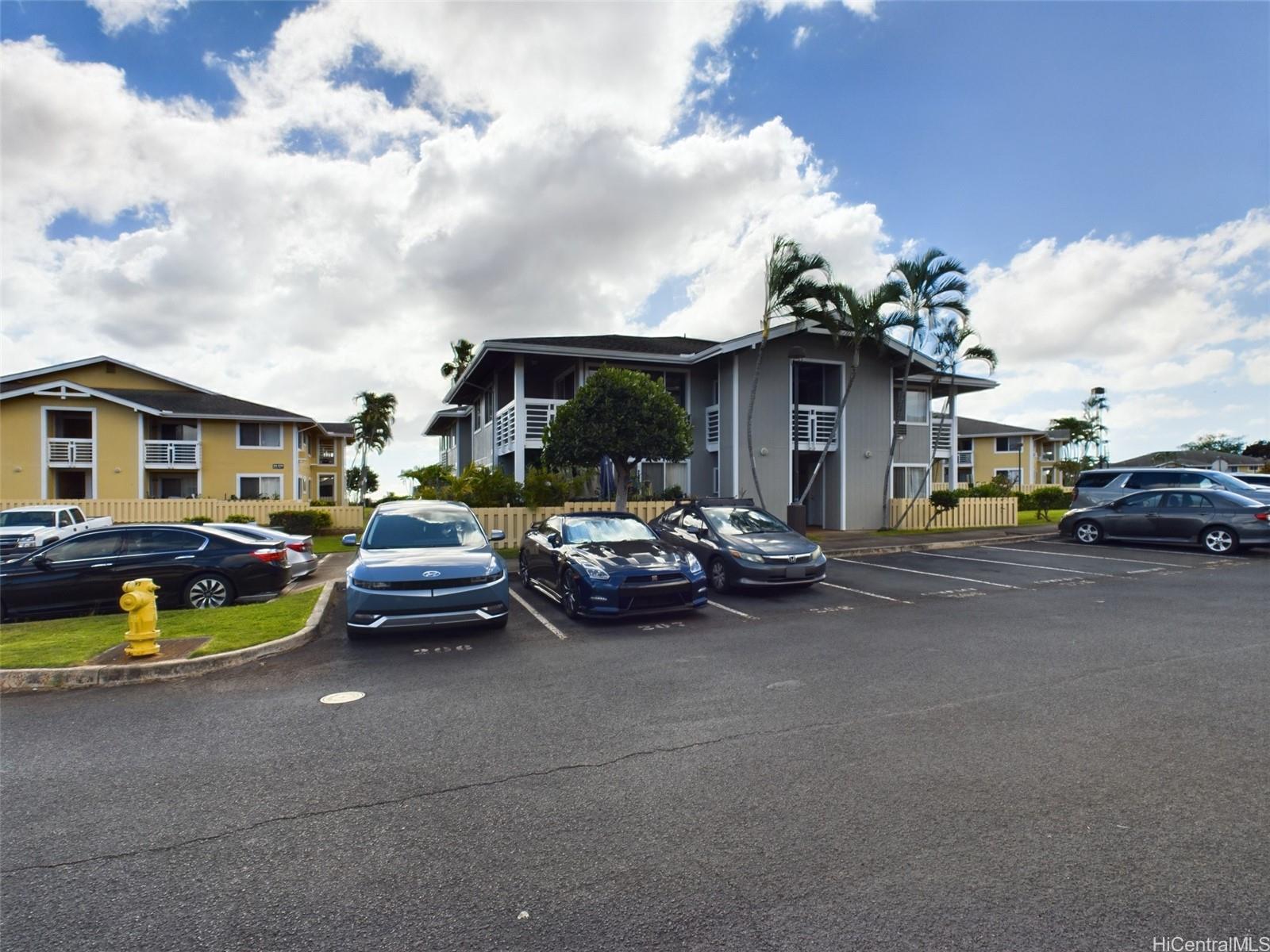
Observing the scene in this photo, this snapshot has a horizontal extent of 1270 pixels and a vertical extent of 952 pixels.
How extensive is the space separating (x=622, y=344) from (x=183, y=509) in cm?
1714

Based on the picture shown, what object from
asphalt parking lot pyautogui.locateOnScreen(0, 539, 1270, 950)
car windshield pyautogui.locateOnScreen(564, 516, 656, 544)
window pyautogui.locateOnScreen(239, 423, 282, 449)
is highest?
window pyautogui.locateOnScreen(239, 423, 282, 449)

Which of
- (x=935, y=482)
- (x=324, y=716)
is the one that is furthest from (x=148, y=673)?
(x=935, y=482)

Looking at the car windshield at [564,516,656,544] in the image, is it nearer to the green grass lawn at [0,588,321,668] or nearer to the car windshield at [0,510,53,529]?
the green grass lawn at [0,588,321,668]

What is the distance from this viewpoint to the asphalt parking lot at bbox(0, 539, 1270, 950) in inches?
105

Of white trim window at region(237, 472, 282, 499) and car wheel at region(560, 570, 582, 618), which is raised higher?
white trim window at region(237, 472, 282, 499)

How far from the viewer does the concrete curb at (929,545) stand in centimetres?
1609

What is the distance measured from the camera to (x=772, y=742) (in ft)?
14.8

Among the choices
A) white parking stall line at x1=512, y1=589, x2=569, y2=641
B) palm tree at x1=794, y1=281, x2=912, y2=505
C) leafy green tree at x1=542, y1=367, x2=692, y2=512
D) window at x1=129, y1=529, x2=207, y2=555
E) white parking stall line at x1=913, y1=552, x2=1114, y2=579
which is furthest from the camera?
palm tree at x1=794, y1=281, x2=912, y2=505

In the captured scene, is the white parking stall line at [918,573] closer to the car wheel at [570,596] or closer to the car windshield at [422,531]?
the car wheel at [570,596]

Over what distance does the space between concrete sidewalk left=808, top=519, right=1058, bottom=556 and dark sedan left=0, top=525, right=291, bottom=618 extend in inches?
475

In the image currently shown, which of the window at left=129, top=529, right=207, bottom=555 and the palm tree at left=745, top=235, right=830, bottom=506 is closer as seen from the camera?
the window at left=129, top=529, right=207, bottom=555

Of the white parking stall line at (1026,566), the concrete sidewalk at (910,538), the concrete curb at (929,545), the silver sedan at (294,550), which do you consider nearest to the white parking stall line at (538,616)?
the silver sedan at (294,550)

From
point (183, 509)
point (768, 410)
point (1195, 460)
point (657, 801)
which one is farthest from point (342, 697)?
point (1195, 460)

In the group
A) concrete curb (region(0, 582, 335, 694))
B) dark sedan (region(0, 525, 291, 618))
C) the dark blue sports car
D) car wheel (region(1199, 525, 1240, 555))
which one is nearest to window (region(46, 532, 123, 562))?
dark sedan (region(0, 525, 291, 618))
